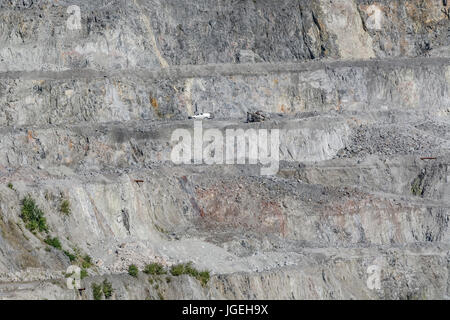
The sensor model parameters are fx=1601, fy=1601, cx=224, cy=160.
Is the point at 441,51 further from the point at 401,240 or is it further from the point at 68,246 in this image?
the point at 68,246

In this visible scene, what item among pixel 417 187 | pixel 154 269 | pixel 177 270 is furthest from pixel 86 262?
pixel 417 187

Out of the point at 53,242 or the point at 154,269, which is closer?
the point at 154,269

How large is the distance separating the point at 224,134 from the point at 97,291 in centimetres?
2564

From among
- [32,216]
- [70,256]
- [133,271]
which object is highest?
[32,216]

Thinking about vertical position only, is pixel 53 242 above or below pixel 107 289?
above

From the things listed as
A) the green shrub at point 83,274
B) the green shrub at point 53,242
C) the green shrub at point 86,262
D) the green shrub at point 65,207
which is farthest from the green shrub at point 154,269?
the green shrub at point 65,207

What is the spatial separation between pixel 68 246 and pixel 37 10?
31735mm

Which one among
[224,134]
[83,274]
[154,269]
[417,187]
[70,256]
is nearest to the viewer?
[83,274]

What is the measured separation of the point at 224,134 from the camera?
75.6 metres

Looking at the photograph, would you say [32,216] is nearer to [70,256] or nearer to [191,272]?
[70,256]

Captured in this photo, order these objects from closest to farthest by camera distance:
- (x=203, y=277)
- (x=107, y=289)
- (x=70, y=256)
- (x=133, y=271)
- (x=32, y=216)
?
(x=107, y=289), (x=133, y=271), (x=70, y=256), (x=203, y=277), (x=32, y=216)

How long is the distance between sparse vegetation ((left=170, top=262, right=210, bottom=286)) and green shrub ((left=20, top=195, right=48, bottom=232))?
480 cm

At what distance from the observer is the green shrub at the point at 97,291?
50688mm

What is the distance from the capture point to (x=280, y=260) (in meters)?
59.7
